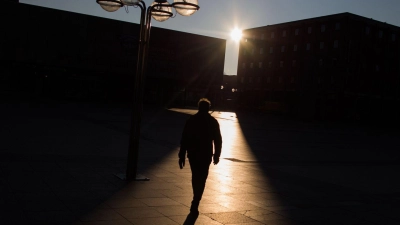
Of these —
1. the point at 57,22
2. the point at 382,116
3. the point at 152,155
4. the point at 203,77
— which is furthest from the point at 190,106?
the point at 152,155

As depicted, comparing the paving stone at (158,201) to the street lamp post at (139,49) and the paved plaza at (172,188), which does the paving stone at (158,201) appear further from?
the street lamp post at (139,49)

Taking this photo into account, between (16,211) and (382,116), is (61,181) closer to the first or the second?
(16,211)

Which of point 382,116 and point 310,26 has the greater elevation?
point 310,26

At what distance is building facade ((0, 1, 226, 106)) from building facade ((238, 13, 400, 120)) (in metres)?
7.92

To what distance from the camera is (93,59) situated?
169 feet

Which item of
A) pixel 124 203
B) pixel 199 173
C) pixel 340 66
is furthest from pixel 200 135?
pixel 340 66

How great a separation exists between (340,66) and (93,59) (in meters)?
26.9

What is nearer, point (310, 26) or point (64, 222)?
point (64, 222)

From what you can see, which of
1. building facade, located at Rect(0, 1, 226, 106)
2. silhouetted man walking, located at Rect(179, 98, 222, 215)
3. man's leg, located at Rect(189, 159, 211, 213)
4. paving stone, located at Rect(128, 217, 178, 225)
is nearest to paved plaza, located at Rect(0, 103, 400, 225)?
paving stone, located at Rect(128, 217, 178, 225)

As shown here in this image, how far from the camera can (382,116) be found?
68.2 meters

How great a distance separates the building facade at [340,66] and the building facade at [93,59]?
792 cm

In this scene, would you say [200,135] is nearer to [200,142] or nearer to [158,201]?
[200,142]

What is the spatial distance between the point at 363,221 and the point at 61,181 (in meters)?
4.95

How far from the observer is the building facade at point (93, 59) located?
4797 centimetres
